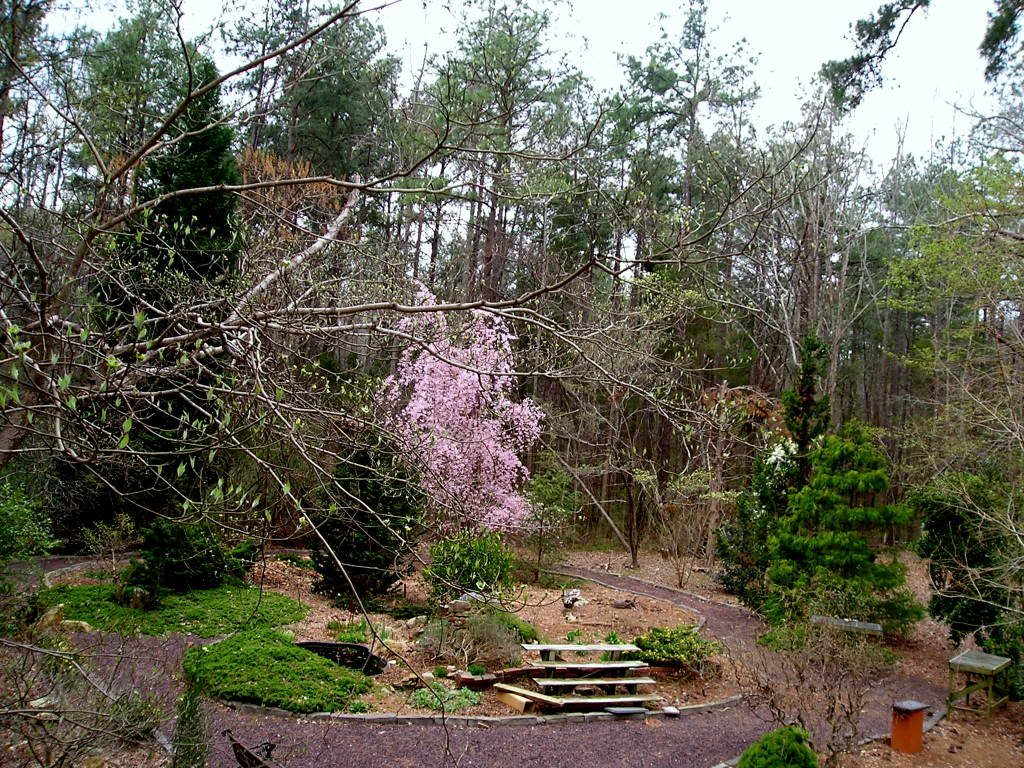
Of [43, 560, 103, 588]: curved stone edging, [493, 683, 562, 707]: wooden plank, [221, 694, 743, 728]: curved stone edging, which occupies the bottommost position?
[221, 694, 743, 728]: curved stone edging

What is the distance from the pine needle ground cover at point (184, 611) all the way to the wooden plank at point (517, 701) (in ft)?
8.89

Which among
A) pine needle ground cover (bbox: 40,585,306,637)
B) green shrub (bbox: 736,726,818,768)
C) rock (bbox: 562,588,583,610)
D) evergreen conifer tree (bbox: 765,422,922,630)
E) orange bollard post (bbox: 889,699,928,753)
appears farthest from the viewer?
rock (bbox: 562,588,583,610)

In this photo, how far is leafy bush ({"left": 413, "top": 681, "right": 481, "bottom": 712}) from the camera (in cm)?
632

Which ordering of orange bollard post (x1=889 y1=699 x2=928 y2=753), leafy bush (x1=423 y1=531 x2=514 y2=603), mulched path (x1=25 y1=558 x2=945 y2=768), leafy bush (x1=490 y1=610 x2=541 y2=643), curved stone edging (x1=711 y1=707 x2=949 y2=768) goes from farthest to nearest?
leafy bush (x1=423 y1=531 x2=514 y2=603) → leafy bush (x1=490 y1=610 x2=541 y2=643) → orange bollard post (x1=889 y1=699 x2=928 y2=753) → curved stone edging (x1=711 y1=707 x2=949 y2=768) → mulched path (x1=25 y1=558 x2=945 y2=768)

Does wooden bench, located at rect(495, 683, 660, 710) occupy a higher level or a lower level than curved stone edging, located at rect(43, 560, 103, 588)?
lower

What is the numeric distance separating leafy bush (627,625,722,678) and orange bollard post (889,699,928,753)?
1.84 meters

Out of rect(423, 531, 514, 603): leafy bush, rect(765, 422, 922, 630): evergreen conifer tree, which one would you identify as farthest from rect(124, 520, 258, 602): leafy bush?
rect(765, 422, 922, 630): evergreen conifer tree

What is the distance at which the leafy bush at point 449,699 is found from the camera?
6324mm

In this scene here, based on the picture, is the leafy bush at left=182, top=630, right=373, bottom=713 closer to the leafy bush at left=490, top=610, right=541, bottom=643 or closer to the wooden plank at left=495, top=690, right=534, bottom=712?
the wooden plank at left=495, top=690, right=534, bottom=712

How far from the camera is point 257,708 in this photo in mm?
5969

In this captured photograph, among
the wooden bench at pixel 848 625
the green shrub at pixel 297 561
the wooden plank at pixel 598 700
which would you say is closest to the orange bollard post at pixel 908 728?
the wooden bench at pixel 848 625

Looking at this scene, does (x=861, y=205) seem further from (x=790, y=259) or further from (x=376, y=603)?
(x=376, y=603)

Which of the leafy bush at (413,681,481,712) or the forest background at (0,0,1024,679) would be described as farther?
the leafy bush at (413,681,481,712)

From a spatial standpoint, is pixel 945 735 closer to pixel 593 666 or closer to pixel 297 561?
pixel 593 666
